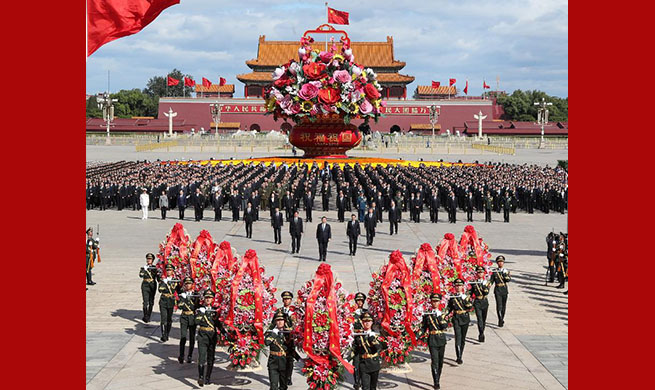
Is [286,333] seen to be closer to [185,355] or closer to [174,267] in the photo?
[185,355]

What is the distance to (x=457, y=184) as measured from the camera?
1174 inches

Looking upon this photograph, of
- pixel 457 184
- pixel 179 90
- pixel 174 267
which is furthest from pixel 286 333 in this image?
pixel 179 90

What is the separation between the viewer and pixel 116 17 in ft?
21.8

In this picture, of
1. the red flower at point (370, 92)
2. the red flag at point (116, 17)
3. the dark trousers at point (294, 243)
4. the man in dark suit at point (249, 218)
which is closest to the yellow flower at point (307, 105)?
the red flower at point (370, 92)

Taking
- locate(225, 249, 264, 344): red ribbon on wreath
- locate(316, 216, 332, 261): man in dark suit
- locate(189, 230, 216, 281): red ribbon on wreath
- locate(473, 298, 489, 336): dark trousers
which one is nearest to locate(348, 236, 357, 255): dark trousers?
locate(316, 216, 332, 261): man in dark suit

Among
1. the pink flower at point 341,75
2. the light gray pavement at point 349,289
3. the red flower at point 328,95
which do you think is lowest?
the light gray pavement at point 349,289

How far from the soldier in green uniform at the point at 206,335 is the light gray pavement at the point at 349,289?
226 millimetres

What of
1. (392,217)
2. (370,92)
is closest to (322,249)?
(392,217)

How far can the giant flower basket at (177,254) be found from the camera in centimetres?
1184

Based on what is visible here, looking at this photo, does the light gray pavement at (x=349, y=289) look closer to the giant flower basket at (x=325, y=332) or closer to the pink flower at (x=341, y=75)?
the giant flower basket at (x=325, y=332)

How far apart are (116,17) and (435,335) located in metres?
5.50

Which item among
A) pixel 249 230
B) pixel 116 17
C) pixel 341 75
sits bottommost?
pixel 249 230

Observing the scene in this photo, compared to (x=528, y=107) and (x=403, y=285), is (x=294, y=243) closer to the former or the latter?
(x=403, y=285)
